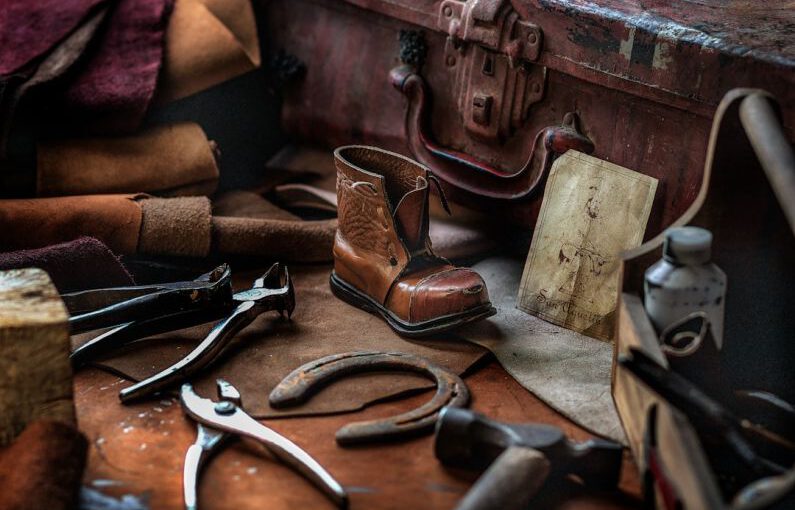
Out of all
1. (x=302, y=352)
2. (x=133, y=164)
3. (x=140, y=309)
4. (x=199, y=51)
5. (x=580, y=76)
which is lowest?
(x=302, y=352)

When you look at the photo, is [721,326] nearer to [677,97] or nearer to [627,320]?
[627,320]

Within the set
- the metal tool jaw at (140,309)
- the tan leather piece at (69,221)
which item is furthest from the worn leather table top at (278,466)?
the tan leather piece at (69,221)

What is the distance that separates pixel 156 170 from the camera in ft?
9.25

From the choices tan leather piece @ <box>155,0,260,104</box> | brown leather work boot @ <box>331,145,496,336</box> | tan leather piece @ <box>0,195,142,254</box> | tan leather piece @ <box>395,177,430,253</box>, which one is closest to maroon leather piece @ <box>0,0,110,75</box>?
tan leather piece @ <box>155,0,260,104</box>

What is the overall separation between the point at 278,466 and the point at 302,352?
0.46m

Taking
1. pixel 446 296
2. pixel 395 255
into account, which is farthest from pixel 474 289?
pixel 395 255

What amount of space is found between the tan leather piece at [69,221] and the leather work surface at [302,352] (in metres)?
0.37

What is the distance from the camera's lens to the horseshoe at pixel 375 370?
1.90m

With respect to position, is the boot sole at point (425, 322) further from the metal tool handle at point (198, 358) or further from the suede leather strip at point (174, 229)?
the suede leather strip at point (174, 229)

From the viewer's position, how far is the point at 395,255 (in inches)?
92.8

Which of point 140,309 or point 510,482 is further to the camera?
point 140,309

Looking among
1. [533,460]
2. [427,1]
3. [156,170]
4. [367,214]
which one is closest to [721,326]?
[533,460]

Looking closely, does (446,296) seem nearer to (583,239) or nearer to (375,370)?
(375,370)

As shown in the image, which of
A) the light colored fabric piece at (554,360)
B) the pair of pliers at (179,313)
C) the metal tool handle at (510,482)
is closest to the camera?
the metal tool handle at (510,482)
